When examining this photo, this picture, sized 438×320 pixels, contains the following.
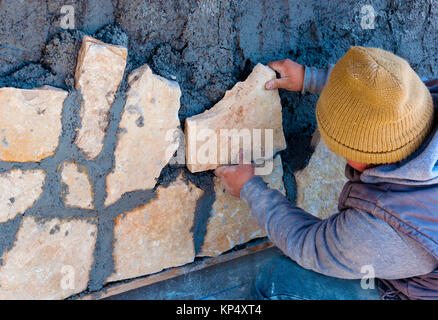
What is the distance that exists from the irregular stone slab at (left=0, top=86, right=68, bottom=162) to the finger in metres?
0.71

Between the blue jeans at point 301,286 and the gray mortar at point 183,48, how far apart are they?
32cm

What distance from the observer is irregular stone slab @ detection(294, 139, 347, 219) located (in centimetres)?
178

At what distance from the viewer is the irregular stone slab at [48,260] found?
126 centimetres

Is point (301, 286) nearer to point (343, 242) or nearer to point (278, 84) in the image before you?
point (343, 242)

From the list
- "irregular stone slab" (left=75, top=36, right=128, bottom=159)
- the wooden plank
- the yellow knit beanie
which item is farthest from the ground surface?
the yellow knit beanie

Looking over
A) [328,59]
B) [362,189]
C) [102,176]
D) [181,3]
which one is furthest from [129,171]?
[328,59]

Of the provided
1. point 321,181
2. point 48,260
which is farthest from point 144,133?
point 321,181

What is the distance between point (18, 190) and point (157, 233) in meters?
0.51

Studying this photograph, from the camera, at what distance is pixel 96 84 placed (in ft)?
4.05

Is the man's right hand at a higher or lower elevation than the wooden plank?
higher

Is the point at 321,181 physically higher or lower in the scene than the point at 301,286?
higher

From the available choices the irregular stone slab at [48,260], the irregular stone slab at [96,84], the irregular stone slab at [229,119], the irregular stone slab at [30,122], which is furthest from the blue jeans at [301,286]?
the irregular stone slab at [30,122]

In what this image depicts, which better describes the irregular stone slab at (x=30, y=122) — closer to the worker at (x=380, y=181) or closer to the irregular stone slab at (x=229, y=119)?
the irregular stone slab at (x=229, y=119)

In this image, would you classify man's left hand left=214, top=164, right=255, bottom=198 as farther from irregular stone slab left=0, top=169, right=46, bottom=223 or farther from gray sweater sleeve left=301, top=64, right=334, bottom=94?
irregular stone slab left=0, top=169, right=46, bottom=223
